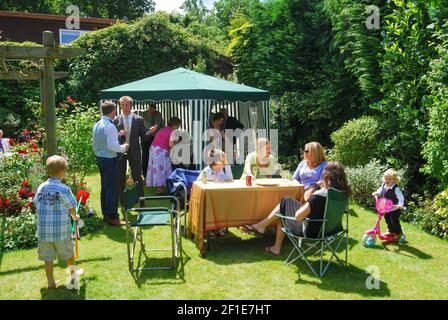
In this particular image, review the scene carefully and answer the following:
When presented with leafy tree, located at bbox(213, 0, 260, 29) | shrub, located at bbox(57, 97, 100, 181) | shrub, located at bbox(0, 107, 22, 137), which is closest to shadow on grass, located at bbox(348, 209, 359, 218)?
shrub, located at bbox(57, 97, 100, 181)

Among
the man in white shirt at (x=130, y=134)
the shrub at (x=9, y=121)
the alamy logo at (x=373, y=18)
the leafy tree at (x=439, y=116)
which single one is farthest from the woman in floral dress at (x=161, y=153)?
the shrub at (x=9, y=121)

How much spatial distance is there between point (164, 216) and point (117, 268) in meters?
0.75

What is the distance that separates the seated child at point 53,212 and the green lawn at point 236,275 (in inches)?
16.7

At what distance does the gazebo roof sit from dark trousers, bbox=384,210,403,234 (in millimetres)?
3931

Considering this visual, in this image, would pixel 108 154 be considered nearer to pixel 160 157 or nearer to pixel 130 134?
pixel 130 134

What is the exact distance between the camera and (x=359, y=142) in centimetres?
835

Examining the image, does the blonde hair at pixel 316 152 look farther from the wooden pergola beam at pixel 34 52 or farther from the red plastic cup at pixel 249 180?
the wooden pergola beam at pixel 34 52

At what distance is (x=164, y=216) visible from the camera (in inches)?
200

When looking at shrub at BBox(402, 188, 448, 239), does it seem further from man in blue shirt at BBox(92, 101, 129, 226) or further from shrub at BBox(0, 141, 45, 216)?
shrub at BBox(0, 141, 45, 216)

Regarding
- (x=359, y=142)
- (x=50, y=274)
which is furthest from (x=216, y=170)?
(x=359, y=142)

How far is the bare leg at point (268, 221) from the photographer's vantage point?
526cm

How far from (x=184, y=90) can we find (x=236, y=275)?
173 inches

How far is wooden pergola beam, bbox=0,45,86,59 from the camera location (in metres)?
5.37

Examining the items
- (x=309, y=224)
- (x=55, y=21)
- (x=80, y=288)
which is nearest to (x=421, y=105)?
(x=309, y=224)
